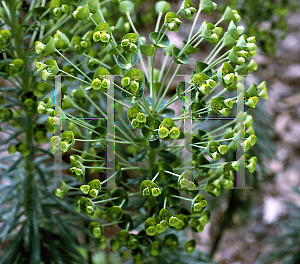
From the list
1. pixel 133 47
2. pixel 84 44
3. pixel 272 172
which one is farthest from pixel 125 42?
pixel 272 172

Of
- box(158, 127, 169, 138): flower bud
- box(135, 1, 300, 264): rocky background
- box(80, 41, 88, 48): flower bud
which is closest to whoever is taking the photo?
box(158, 127, 169, 138): flower bud

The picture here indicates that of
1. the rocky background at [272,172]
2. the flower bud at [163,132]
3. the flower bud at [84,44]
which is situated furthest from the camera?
the rocky background at [272,172]

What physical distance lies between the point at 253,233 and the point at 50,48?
1641 mm

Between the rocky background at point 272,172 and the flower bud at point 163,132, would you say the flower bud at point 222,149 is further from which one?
the rocky background at point 272,172

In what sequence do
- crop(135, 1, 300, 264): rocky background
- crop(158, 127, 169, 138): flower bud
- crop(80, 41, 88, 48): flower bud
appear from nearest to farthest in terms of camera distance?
crop(158, 127, 169, 138): flower bud
crop(80, 41, 88, 48): flower bud
crop(135, 1, 300, 264): rocky background

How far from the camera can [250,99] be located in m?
0.61

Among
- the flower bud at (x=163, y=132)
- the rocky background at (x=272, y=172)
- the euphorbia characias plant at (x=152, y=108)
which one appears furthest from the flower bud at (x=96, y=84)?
the rocky background at (x=272, y=172)

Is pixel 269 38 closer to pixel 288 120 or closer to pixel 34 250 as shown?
pixel 288 120

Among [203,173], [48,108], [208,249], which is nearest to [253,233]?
[208,249]

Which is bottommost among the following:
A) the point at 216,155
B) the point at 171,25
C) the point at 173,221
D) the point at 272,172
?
the point at 272,172

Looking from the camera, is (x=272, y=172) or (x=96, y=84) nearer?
(x=96, y=84)

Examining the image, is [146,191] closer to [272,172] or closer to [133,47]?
[133,47]

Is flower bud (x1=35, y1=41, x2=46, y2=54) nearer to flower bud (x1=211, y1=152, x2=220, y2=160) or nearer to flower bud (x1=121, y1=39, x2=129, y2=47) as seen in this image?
flower bud (x1=121, y1=39, x2=129, y2=47)

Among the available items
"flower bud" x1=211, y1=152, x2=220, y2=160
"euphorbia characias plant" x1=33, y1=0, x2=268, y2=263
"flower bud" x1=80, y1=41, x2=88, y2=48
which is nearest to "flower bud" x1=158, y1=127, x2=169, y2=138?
"euphorbia characias plant" x1=33, y1=0, x2=268, y2=263
